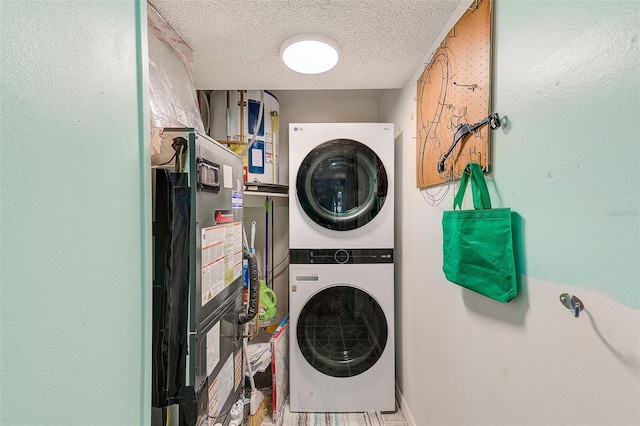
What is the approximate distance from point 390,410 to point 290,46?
2.27 metres

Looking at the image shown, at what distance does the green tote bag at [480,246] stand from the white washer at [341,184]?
0.70 m

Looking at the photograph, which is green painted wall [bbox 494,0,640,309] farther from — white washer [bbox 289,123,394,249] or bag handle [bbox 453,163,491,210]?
white washer [bbox 289,123,394,249]

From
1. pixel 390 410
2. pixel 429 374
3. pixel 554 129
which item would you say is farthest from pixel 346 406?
pixel 554 129

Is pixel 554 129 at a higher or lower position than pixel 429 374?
higher

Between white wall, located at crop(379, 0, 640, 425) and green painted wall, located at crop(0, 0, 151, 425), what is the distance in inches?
38.9

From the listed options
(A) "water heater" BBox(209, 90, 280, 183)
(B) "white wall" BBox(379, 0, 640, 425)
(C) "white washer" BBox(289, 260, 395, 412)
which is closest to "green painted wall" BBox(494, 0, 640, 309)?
(B) "white wall" BBox(379, 0, 640, 425)

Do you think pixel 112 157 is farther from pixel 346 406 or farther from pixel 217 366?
pixel 346 406

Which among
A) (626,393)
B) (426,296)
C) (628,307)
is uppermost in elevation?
(628,307)

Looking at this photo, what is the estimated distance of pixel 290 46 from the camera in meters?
1.31

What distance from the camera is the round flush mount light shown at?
127cm

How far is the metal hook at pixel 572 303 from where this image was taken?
22.6 inches

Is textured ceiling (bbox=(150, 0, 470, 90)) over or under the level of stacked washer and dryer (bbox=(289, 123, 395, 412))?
over

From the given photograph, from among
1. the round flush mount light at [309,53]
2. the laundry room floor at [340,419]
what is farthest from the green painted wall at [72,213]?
the laundry room floor at [340,419]

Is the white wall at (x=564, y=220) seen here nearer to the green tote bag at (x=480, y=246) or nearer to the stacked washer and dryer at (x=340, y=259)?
the green tote bag at (x=480, y=246)
